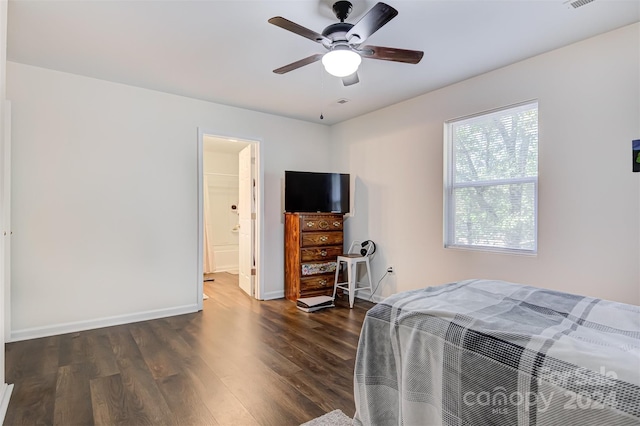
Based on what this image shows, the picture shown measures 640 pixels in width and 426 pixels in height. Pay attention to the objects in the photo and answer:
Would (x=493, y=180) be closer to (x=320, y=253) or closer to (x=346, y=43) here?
(x=346, y=43)

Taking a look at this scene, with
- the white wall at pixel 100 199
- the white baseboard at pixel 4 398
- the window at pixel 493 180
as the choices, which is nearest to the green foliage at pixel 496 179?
the window at pixel 493 180

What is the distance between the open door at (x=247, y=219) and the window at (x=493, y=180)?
2.53 meters

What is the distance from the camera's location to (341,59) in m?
2.07

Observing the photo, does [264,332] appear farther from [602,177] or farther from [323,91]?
[602,177]

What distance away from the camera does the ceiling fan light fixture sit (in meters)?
2.05

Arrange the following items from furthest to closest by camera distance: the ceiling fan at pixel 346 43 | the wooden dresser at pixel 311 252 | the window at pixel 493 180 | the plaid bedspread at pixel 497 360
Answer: the wooden dresser at pixel 311 252
the window at pixel 493 180
the ceiling fan at pixel 346 43
the plaid bedspread at pixel 497 360

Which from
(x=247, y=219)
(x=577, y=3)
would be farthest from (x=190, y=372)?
(x=577, y=3)

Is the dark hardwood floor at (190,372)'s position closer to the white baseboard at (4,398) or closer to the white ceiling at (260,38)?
the white baseboard at (4,398)

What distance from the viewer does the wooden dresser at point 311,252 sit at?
4.26 m

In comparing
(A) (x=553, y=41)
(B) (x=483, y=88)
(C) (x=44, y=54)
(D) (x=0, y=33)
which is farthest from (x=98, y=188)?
(A) (x=553, y=41)

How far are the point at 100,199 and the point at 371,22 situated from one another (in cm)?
313

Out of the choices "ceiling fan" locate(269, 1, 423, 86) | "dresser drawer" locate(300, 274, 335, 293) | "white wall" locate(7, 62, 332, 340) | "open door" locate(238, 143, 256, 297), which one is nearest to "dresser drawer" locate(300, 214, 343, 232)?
"dresser drawer" locate(300, 274, 335, 293)

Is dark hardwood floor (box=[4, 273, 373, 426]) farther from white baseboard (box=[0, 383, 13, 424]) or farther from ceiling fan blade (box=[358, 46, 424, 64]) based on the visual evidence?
ceiling fan blade (box=[358, 46, 424, 64])

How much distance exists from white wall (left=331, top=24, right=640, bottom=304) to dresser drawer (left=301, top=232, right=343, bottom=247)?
3.57 feet
